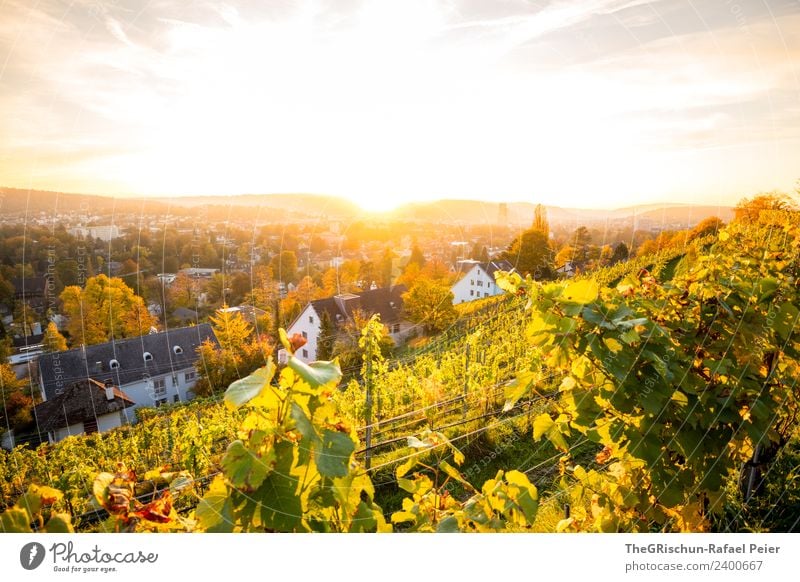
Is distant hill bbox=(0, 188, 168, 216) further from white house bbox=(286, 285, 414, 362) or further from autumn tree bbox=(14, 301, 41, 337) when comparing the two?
white house bbox=(286, 285, 414, 362)

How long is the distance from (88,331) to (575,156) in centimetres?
143

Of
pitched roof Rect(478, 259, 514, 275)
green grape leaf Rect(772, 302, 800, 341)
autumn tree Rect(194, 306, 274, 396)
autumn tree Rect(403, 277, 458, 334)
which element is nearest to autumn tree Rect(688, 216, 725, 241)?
green grape leaf Rect(772, 302, 800, 341)

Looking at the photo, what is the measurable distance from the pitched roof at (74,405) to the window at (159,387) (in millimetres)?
88

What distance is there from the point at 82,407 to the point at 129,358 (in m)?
1.04

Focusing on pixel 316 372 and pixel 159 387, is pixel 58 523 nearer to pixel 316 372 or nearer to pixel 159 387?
pixel 316 372

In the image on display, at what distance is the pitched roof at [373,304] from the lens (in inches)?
62.3

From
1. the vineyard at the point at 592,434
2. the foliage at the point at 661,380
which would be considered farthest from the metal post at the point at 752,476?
the foliage at the point at 661,380

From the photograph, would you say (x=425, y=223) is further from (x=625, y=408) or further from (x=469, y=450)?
(x=469, y=450)

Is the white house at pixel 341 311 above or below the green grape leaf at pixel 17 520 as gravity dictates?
above

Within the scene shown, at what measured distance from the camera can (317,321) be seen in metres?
1.50

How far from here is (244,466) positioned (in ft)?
2.75

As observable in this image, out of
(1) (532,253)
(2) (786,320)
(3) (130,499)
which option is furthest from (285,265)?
(2) (786,320)

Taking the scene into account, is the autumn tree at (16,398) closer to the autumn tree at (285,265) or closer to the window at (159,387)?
the window at (159,387)
